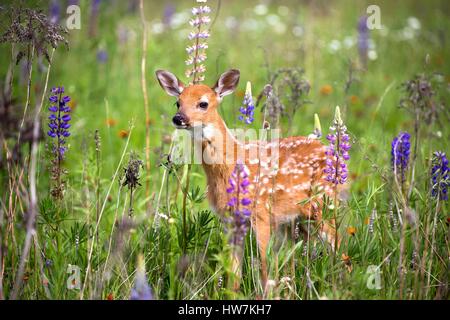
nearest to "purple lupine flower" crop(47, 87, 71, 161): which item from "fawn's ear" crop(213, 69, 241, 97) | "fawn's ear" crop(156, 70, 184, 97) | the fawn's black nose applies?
the fawn's black nose

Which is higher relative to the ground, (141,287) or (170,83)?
(170,83)

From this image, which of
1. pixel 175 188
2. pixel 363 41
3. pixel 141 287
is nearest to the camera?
pixel 141 287

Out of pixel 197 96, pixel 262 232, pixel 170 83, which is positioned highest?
pixel 170 83

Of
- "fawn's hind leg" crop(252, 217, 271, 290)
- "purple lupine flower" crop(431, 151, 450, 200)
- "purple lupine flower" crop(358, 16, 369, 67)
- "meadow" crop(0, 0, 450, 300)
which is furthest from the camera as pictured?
"purple lupine flower" crop(358, 16, 369, 67)

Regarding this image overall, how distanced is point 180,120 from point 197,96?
0.30 m

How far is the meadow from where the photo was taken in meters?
3.50

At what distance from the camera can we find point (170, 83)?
4453 mm

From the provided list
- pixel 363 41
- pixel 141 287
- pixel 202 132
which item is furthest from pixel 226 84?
pixel 363 41

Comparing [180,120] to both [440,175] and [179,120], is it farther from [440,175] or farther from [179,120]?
[440,175]

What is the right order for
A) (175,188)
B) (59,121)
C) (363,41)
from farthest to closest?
(363,41)
(175,188)
(59,121)

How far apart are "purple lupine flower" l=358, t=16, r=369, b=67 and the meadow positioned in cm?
2

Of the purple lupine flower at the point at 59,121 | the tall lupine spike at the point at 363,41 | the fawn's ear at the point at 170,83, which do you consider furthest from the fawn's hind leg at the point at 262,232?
the tall lupine spike at the point at 363,41

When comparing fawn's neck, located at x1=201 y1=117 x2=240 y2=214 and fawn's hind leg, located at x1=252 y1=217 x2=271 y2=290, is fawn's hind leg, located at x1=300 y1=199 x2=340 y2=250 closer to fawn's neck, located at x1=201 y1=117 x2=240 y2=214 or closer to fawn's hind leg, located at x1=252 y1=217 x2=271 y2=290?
fawn's hind leg, located at x1=252 y1=217 x2=271 y2=290

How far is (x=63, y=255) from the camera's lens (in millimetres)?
3709
